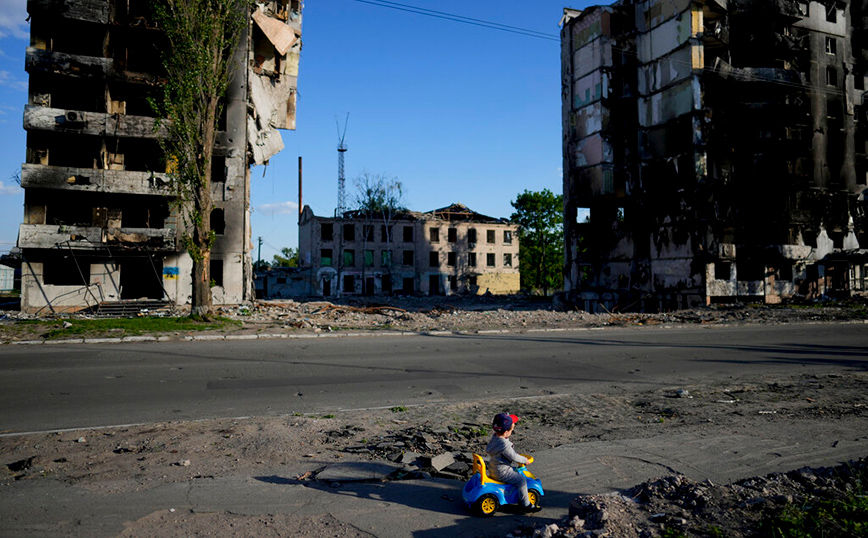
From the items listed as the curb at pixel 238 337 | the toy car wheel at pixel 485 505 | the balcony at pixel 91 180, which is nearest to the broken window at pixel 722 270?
the curb at pixel 238 337

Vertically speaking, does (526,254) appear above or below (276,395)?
above

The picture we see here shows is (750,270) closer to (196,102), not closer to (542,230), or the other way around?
(542,230)

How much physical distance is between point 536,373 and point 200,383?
6485 millimetres

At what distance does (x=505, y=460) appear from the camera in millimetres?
4336

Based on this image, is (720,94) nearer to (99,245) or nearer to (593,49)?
(593,49)

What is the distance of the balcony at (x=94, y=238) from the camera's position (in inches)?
1106

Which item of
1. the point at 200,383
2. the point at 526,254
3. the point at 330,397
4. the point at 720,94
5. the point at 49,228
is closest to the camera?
the point at 330,397

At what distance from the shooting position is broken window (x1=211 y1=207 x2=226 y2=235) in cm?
3106

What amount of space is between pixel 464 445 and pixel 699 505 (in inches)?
101

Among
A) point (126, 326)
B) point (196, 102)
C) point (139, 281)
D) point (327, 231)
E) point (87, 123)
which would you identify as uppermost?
point (87, 123)

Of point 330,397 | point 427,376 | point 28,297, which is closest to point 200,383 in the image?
point 330,397

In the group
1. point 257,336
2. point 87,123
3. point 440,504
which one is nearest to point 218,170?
point 87,123

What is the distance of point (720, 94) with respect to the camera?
40.1 m

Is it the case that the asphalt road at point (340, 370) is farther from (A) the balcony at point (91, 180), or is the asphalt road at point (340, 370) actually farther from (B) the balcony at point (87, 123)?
(B) the balcony at point (87, 123)
